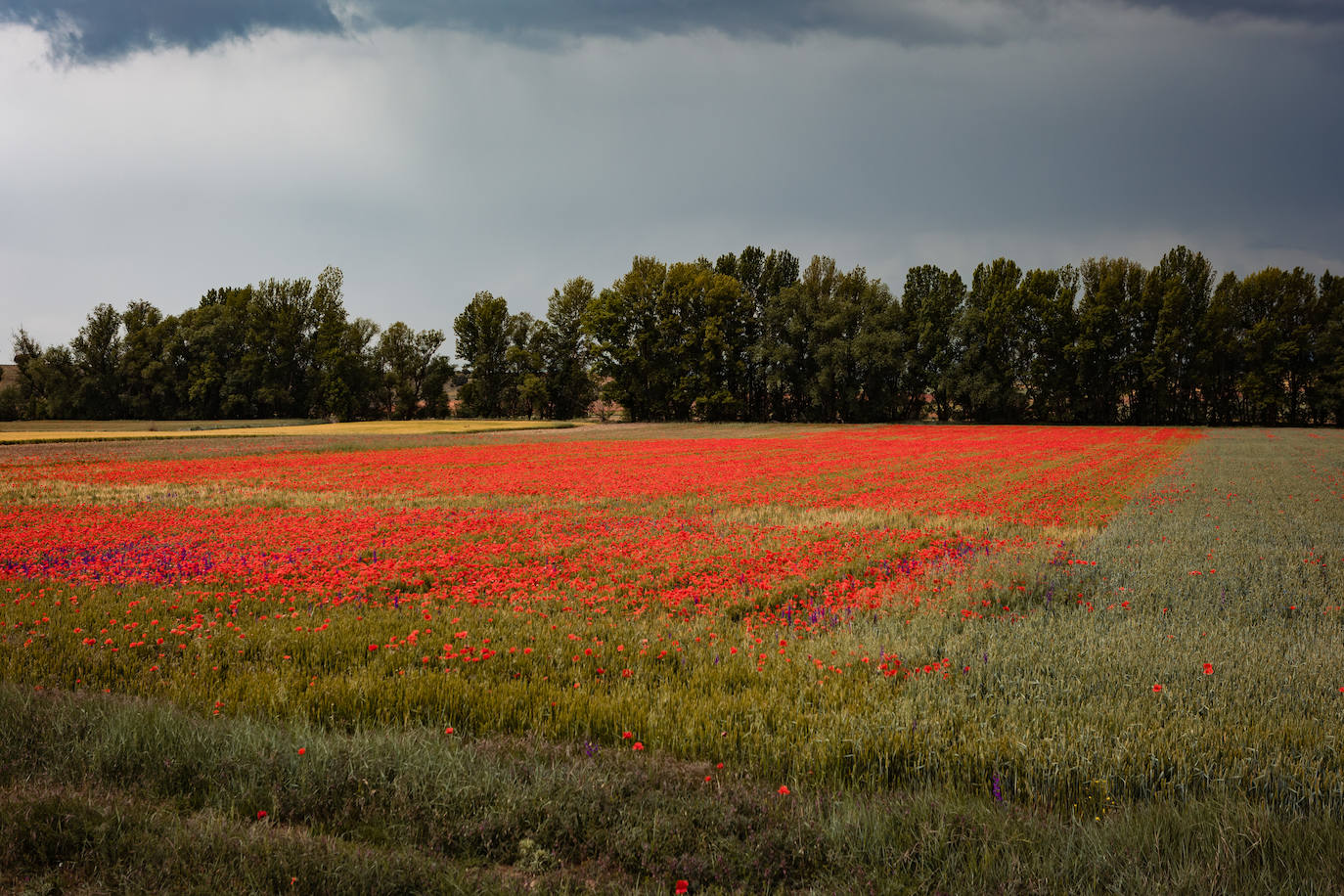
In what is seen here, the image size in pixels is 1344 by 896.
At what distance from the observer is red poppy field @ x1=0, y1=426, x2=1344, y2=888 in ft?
13.6

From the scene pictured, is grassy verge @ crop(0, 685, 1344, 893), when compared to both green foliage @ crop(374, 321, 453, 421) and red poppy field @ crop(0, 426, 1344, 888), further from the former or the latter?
green foliage @ crop(374, 321, 453, 421)

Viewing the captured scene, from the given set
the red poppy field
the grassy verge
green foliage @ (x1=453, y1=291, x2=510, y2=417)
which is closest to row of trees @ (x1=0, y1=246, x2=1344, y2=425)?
green foliage @ (x1=453, y1=291, x2=510, y2=417)

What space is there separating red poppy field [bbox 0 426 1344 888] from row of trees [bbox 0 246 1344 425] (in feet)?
210

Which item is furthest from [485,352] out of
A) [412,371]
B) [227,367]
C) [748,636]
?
[748,636]

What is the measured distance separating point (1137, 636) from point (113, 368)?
113 metres

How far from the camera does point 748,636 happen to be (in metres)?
6.43

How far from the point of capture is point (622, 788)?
3.73 metres

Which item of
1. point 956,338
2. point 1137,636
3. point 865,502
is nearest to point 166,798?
point 1137,636

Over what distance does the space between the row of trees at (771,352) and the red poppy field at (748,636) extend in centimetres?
6405

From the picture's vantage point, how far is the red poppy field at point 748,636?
4.15 m

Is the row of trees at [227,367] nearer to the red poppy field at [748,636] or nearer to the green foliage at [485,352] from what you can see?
the green foliage at [485,352]

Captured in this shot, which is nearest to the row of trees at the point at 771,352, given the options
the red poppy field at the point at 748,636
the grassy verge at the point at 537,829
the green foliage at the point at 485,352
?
the green foliage at the point at 485,352

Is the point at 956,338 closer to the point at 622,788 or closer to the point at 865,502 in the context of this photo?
the point at 865,502

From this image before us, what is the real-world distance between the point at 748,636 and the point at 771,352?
7344cm
